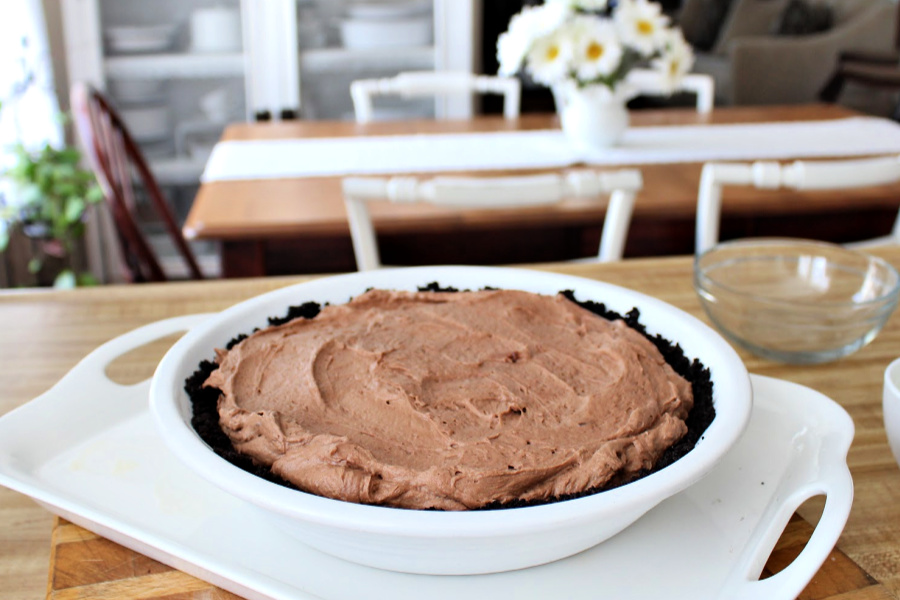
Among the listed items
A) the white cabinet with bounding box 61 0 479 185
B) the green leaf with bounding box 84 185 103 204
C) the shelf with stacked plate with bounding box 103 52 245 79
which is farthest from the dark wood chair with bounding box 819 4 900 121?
the green leaf with bounding box 84 185 103 204

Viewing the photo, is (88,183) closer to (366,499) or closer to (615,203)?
(615,203)

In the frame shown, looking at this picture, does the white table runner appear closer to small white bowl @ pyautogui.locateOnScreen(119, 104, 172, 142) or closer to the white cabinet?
the white cabinet

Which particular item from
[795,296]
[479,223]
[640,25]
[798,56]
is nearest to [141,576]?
[795,296]

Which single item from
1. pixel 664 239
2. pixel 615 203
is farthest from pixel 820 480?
pixel 664 239

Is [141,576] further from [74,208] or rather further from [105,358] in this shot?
[74,208]

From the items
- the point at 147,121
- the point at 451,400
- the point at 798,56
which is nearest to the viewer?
the point at 451,400

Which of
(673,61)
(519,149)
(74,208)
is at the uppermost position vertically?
(673,61)

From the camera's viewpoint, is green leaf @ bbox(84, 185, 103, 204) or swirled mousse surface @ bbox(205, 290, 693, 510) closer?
swirled mousse surface @ bbox(205, 290, 693, 510)
